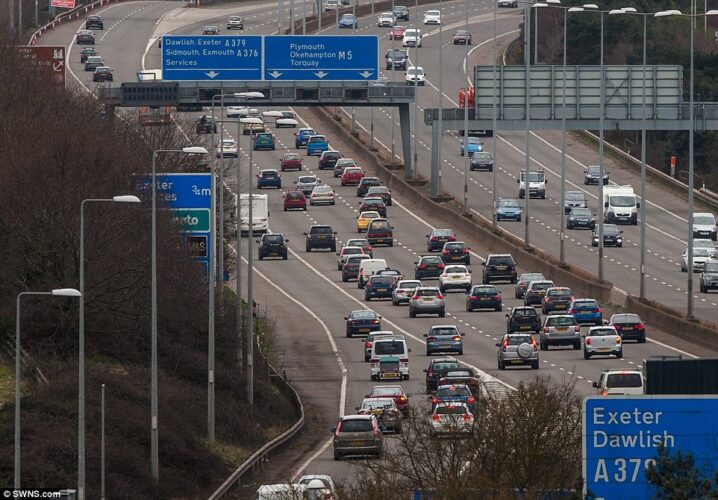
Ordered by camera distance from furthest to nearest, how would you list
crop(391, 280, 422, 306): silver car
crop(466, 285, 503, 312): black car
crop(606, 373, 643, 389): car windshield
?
1. crop(391, 280, 422, 306): silver car
2. crop(466, 285, 503, 312): black car
3. crop(606, 373, 643, 389): car windshield

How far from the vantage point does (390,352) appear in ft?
221

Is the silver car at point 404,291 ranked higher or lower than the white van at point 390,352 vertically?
lower

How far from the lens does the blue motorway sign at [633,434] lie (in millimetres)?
21969

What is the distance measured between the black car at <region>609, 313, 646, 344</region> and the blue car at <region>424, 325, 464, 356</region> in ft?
17.8

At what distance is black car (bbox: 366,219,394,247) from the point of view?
334 feet

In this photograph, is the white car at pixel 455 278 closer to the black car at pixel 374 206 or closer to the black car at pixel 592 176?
the black car at pixel 374 206

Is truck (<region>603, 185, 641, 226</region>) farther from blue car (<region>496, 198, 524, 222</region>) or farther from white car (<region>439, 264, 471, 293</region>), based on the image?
white car (<region>439, 264, 471, 293</region>)

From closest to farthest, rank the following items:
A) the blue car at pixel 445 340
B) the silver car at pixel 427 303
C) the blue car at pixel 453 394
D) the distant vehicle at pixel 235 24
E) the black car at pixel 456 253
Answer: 1. the blue car at pixel 453 394
2. the blue car at pixel 445 340
3. the silver car at pixel 427 303
4. the black car at pixel 456 253
5. the distant vehicle at pixel 235 24

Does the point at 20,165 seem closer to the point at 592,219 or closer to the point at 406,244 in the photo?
the point at 406,244

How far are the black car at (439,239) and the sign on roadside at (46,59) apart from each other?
18588 millimetres

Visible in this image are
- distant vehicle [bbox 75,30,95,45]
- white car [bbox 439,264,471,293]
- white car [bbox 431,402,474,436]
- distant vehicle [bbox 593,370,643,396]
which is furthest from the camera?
distant vehicle [bbox 75,30,95,45]

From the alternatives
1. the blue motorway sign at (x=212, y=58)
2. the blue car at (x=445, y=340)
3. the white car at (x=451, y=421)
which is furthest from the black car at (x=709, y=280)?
the white car at (x=451, y=421)

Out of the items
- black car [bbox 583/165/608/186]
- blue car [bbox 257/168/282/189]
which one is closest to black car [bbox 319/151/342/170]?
blue car [bbox 257/168/282/189]

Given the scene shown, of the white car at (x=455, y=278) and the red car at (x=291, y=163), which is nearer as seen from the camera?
the white car at (x=455, y=278)
